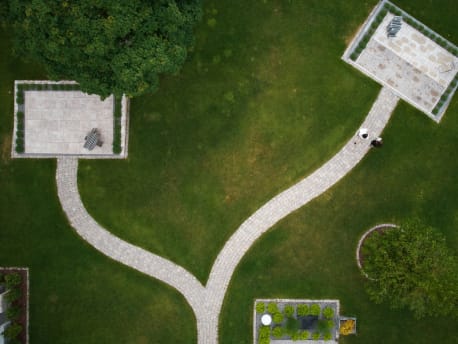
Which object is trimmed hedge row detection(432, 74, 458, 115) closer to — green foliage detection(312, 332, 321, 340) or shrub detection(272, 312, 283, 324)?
green foliage detection(312, 332, 321, 340)

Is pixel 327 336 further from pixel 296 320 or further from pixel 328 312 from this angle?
pixel 296 320

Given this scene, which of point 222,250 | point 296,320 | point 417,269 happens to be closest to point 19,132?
point 222,250

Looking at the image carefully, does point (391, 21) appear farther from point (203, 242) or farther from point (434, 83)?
point (203, 242)

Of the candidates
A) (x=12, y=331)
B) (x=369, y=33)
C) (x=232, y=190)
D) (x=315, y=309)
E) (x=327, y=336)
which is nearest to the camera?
(x=12, y=331)

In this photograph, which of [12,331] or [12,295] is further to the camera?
[12,295]

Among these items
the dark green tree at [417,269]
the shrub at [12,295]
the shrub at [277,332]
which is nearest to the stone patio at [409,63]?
the dark green tree at [417,269]

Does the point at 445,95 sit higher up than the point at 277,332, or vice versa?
the point at 445,95

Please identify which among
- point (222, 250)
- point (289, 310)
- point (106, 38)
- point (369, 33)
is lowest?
point (289, 310)

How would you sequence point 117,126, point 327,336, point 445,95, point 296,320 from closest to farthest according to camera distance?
1. point 296,320
2. point 327,336
3. point 117,126
4. point 445,95

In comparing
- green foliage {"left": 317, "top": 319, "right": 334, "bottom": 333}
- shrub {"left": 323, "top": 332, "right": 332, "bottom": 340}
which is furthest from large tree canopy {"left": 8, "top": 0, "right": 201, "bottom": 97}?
shrub {"left": 323, "top": 332, "right": 332, "bottom": 340}
